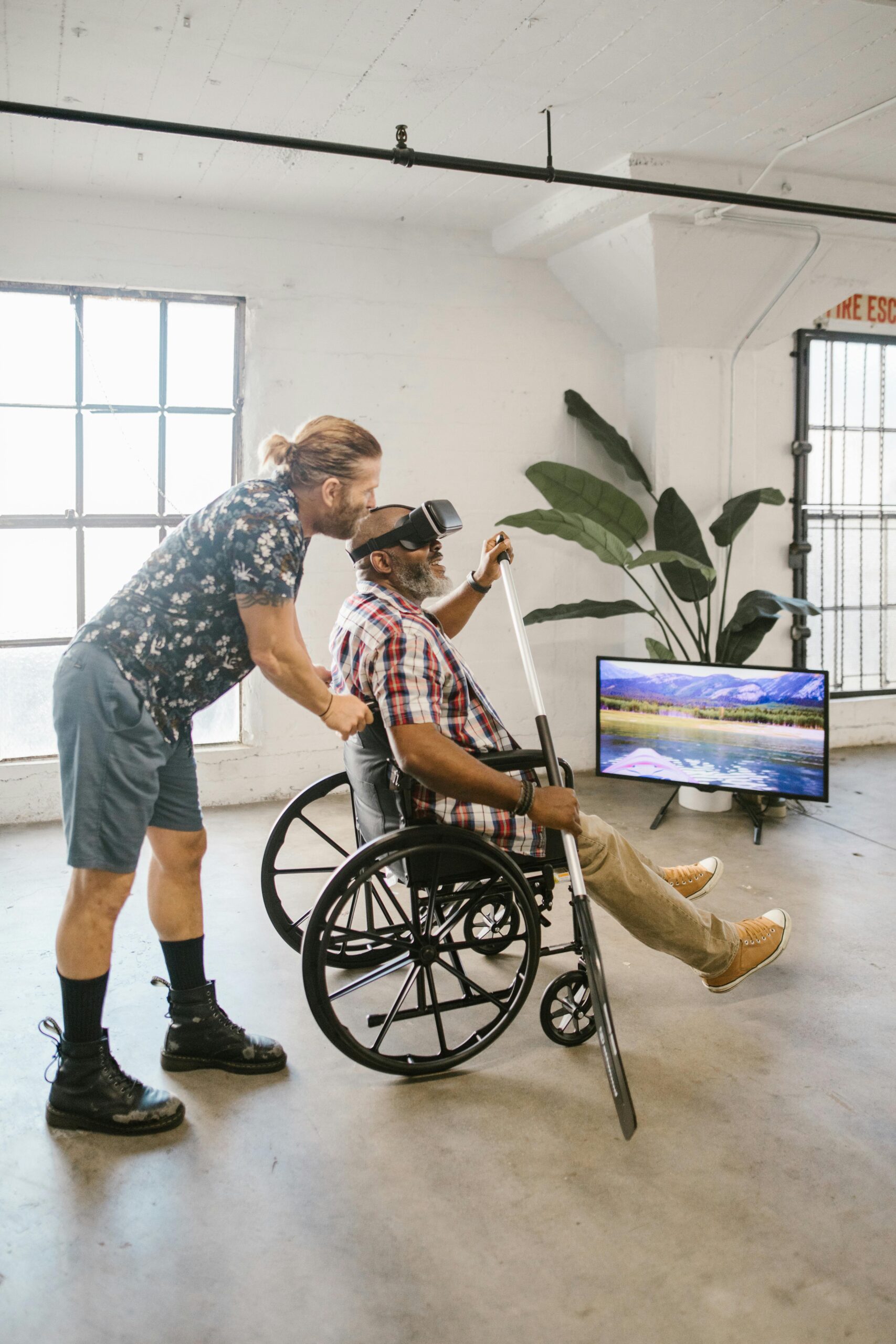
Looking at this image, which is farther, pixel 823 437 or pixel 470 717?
pixel 823 437

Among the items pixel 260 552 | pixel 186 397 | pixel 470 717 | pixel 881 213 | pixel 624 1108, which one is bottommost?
pixel 624 1108

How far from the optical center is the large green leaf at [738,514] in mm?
4398

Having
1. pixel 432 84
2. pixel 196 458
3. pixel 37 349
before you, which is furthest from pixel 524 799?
pixel 37 349

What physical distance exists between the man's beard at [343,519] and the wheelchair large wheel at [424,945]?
64 centimetres

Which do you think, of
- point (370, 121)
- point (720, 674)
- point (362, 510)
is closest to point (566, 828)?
point (362, 510)

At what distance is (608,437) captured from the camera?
4.75m

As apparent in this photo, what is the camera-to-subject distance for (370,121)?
3406 mm

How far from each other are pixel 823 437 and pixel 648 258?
172cm

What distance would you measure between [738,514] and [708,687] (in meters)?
0.92

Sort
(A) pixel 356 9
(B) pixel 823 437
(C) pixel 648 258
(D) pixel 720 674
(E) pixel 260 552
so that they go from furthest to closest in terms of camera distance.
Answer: (B) pixel 823 437 → (C) pixel 648 258 → (D) pixel 720 674 → (A) pixel 356 9 → (E) pixel 260 552

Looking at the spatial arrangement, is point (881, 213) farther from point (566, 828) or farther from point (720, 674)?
point (566, 828)

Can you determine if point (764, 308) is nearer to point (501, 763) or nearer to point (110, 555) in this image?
point (110, 555)

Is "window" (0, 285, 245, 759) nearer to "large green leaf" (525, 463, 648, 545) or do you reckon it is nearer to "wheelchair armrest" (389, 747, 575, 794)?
"large green leaf" (525, 463, 648, 545)

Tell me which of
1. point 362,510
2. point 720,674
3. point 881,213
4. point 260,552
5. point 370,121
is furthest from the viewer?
point 720,674
